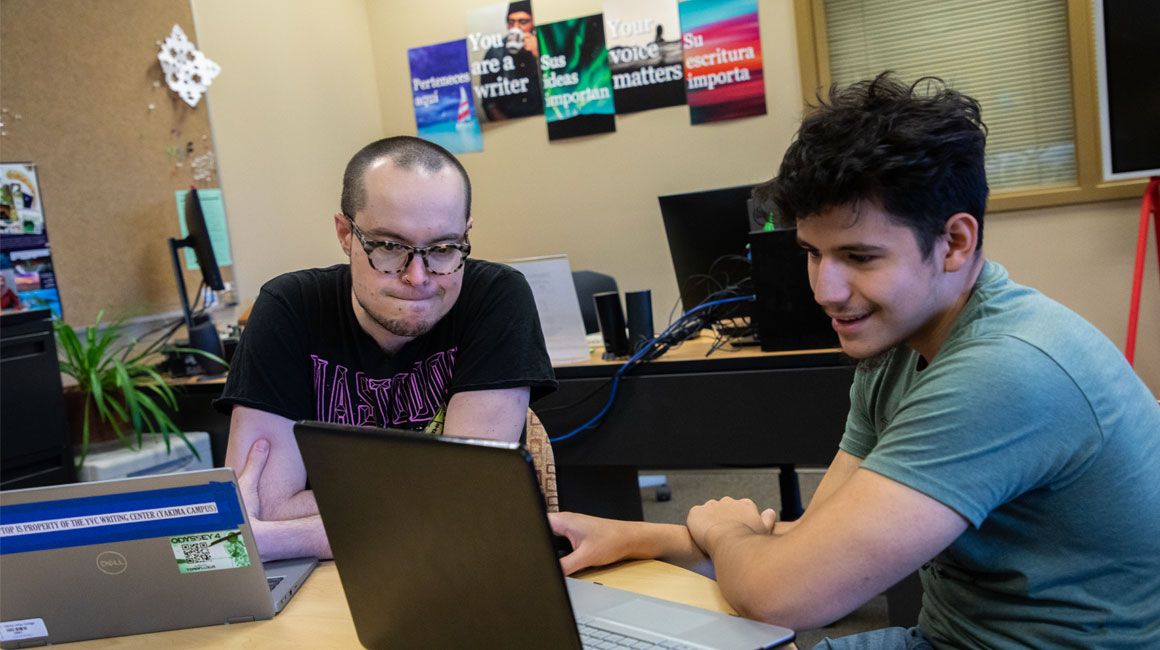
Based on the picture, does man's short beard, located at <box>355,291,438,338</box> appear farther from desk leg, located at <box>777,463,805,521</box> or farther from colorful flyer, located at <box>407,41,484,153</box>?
colorful flyer, located at <box>407,41,484,153</box>

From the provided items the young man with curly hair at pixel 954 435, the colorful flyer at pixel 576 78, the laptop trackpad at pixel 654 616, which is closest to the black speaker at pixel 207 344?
the colorful flyer at pixel 576 78

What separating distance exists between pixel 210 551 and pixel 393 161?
732 mm

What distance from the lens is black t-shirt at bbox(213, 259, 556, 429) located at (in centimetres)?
155

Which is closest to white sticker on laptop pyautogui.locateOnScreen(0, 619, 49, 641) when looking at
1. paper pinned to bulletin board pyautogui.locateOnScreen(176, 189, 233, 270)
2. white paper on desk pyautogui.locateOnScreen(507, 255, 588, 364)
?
white paper on desk pyautogui.locateOnScreen(507, 255, 588, 364)

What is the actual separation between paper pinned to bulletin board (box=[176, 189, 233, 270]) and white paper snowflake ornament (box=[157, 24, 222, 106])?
362mm

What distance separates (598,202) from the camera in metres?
4.35

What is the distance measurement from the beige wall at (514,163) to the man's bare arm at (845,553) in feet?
10.4

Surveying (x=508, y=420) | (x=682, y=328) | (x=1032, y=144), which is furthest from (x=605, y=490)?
(x=1032, y=144)

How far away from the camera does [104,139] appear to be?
3.12 m

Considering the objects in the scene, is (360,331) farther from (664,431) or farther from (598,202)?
(598,202)

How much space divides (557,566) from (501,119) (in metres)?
4.01

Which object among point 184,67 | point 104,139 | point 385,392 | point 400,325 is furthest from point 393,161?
point 184,67

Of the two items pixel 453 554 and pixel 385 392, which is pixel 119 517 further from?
pixel 385 392

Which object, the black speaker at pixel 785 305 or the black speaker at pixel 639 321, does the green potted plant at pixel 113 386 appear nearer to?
the black speaker at pixel 639 321
